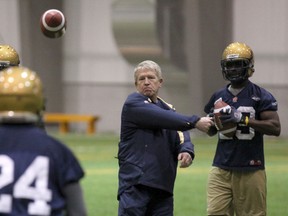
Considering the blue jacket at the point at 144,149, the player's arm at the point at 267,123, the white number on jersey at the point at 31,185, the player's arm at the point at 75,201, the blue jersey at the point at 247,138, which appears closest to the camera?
the white number on jersey at the point at 31,185

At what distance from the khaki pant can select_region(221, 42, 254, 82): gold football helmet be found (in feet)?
2.57

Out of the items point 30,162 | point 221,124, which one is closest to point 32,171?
point 30,162

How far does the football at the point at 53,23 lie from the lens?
7867mm

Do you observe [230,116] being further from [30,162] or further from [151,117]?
[30,162]

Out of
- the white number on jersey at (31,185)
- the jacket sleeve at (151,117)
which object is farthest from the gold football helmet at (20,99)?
the jacket sleeve at (151,117)

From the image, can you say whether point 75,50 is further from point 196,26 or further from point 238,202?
point 238,202

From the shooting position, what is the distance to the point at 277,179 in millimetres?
13297

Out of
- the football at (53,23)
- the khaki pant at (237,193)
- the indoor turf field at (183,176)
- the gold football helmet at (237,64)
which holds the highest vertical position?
the football at (53,23)

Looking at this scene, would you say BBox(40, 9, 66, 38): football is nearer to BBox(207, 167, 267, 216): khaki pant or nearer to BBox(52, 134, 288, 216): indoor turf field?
BBox(207, 167, 267, 216): khaki pant

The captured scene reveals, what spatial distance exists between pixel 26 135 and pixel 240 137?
3.44m

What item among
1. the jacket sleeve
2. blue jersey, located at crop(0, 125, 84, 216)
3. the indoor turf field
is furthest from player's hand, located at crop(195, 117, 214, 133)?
the indoor turf field

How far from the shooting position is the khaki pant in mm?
7070

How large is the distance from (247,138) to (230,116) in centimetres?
57

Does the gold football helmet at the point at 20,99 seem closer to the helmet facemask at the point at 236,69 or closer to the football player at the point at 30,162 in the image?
the football player at the point at 30,162
